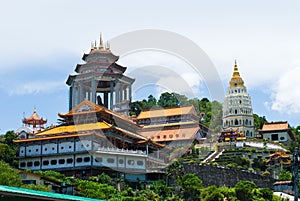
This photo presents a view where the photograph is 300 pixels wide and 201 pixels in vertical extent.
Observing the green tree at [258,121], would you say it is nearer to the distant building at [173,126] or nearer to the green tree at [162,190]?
the distant building at [173,126]

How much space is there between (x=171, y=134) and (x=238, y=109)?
17.2 meters

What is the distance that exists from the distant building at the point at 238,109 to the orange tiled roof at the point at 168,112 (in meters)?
10.1

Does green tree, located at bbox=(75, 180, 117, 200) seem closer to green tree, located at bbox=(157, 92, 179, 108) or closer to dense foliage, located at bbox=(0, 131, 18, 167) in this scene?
dense foliage, located at bbox=(0, 131, 18, 167)

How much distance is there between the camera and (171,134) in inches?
2766

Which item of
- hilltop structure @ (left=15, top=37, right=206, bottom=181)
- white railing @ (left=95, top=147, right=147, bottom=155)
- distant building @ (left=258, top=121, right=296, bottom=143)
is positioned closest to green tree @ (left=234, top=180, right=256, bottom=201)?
hilltop structure @ (left=15, top=37, right=206, bottom=181)

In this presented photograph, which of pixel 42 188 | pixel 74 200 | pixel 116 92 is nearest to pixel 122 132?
pixel 116 92

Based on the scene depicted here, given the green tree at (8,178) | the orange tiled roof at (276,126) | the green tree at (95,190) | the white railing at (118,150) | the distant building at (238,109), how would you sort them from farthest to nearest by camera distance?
the distant building at (238,109) < the orange tiled roof at (276,126) < the white railing at (118,150) < the green tree at (95,190) < the green tree at (8,178)

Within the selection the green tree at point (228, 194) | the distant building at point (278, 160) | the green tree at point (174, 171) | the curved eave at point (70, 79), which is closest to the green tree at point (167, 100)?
the curved eave at point (70, 79)

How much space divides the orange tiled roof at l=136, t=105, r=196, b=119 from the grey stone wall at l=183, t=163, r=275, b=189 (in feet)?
64.8

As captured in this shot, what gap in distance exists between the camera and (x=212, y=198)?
4259 cm

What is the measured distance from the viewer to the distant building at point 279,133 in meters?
81.3

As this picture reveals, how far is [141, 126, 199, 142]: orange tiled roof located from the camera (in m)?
69.4

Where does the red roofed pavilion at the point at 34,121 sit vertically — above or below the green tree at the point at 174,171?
above

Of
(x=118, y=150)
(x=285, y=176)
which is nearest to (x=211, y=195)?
(x=118, y=150)
